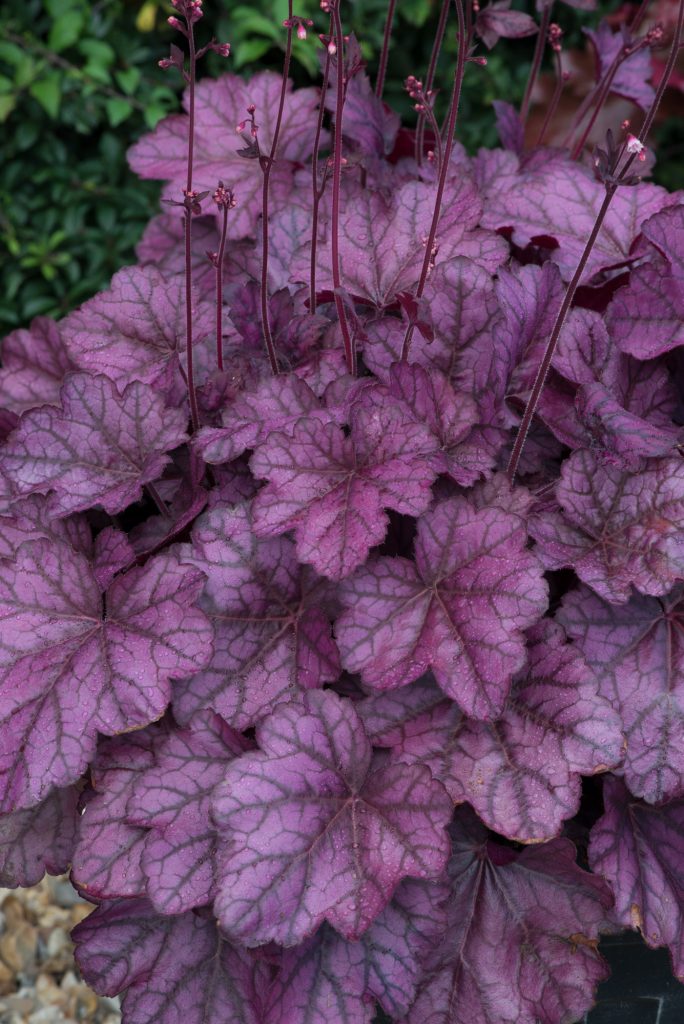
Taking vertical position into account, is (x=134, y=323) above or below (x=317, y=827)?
above

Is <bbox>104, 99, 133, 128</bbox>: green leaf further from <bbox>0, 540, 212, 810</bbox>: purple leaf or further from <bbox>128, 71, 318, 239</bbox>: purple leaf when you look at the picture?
<bbox>0, 540, 212, 810</bbox>: purple leaf

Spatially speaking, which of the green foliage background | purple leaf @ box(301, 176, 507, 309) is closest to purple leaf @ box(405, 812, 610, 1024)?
purple leaf @ box(301, 176, 507, 309)

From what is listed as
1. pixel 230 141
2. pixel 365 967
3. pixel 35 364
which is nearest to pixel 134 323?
pixel 35 364

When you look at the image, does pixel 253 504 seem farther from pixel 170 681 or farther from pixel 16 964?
pixel 16 964

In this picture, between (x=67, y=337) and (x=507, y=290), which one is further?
(x=67, y=337)

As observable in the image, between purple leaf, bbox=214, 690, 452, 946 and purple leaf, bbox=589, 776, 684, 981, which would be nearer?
purple leaf, bbox=214, 690, 452, 946

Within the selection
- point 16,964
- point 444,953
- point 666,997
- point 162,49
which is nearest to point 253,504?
point 444,953

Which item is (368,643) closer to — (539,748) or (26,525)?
(539,748)
